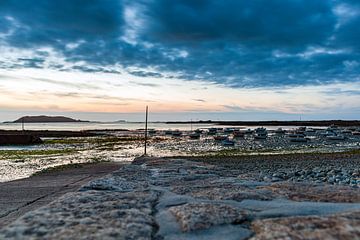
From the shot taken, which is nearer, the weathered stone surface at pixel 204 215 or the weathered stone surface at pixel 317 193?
the weathered stone surface at pixel 204 215

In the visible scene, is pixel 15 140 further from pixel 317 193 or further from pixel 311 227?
pixel 311 227

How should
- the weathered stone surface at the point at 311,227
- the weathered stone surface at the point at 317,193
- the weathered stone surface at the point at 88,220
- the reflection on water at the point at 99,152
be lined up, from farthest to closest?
the reflection on water at the point at 99,152, the weathered stone surface at the point at 317,193, the weathered stone surface at the point at 88,220, the weathered stone surface at the point at 311,227

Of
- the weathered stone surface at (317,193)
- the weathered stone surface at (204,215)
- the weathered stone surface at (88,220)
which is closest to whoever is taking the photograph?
the weathered stone surface at (88,220)

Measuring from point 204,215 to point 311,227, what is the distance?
876 millimetres

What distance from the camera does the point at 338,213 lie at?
9.55 ft

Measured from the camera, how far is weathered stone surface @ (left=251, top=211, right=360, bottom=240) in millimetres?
2314

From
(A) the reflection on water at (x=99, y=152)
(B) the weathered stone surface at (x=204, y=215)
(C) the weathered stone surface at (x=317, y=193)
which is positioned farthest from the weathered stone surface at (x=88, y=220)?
(A) the reflection on water at (x=99, y=152)

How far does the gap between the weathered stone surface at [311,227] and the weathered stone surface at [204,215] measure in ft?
0.74

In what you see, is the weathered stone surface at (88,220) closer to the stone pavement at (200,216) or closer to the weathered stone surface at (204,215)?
the stone pavement at (200,216)

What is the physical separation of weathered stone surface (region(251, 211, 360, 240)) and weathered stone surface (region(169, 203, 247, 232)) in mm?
225

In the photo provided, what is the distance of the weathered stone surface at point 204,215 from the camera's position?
280 cm

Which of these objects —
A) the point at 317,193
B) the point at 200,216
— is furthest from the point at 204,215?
the point at 317,193

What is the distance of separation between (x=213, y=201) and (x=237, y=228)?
2.83ft

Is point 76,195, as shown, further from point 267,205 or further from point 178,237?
point 267,205
